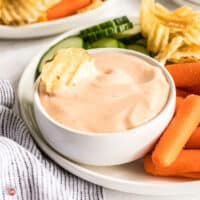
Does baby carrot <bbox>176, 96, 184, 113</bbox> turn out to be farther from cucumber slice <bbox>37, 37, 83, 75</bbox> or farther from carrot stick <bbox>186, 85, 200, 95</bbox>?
cucumber slice <bbox>37, 37, 83, 75</bbox>

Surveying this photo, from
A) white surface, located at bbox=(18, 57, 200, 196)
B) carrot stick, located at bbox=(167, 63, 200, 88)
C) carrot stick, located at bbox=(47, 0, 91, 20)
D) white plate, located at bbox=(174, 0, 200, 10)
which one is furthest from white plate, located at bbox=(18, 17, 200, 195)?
white plate, located at bbox=(174, 0, 200, 10)

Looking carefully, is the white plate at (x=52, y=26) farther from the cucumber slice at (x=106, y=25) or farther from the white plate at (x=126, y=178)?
the white plate at (x=126, y=178)

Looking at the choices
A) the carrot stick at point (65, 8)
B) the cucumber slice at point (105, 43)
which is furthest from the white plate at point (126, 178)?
the carrot stick at point (65, 8)

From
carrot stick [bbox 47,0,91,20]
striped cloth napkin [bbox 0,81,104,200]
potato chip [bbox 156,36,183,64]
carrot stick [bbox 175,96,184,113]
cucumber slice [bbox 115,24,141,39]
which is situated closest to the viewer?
A: striped cloth napkin [bbox 0,81,104,200]

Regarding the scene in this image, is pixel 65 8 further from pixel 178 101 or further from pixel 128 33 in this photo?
pixel 178 101

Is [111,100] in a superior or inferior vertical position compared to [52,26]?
superior

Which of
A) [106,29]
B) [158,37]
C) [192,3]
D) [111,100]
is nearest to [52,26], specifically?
[106,29]
